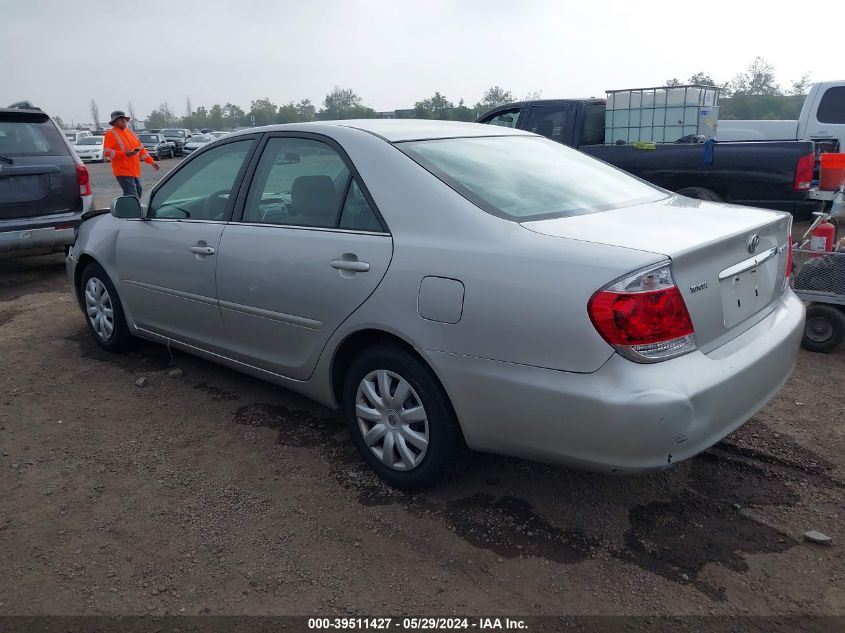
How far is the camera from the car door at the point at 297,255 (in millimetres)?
3234

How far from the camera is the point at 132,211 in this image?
4.57 m

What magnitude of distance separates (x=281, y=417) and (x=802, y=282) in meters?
3.62

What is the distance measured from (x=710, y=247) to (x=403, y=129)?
166 cm

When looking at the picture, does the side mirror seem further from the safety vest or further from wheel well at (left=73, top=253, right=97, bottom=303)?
the safety vest

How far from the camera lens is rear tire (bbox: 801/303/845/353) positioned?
194 inches

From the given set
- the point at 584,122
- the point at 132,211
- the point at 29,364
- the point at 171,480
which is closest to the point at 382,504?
the point at 171,480

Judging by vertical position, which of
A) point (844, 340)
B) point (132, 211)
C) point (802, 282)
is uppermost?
point (132, 211)

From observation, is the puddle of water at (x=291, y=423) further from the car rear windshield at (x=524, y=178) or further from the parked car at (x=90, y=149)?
the parked car at (x=90, y=149)

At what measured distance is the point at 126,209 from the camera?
455 centimetres

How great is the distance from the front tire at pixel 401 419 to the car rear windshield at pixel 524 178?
773mm

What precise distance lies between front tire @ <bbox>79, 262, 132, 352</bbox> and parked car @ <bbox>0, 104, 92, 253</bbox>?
2.68 m

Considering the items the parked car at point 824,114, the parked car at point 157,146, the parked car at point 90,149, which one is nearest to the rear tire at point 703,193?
the parked car at point 824,114

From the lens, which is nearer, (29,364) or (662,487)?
(662,487)

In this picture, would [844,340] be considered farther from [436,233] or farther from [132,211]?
[132,211]
